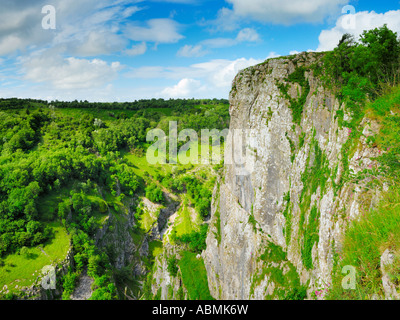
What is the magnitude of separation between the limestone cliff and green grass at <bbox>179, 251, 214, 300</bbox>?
1413mm

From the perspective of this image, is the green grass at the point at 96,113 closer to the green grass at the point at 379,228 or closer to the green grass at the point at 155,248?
the green grass at the point at 155,248

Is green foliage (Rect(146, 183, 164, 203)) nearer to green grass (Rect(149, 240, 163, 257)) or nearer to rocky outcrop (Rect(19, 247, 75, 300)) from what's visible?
green grass (Rect(149, 240, 163, 257))

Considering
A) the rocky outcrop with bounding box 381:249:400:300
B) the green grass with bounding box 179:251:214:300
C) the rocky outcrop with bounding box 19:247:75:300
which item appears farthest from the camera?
the rocky outcrop with bounding box 19:247:75:300

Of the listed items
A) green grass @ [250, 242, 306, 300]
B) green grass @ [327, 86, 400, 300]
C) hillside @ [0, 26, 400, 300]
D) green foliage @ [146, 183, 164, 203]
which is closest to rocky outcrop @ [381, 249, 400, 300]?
hillside @ [0, 26, 400, 300]

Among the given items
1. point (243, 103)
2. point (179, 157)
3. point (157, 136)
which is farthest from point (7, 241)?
point (157, 136)

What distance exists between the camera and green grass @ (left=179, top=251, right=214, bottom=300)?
114 ft

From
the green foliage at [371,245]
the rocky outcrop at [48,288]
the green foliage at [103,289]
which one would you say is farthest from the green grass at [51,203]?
the green foliage at [371,245]

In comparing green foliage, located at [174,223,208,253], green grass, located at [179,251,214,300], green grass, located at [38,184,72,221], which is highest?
green grass, located at [38,184,72,221]

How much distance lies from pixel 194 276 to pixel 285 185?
75.9 ft

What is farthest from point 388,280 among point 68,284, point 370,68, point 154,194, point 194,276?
point 154,194

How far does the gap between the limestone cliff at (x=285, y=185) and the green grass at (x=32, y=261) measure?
30080mm

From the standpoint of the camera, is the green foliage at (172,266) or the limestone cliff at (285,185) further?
the green foliage at (172,266)

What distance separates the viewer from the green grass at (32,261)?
3909 cm
